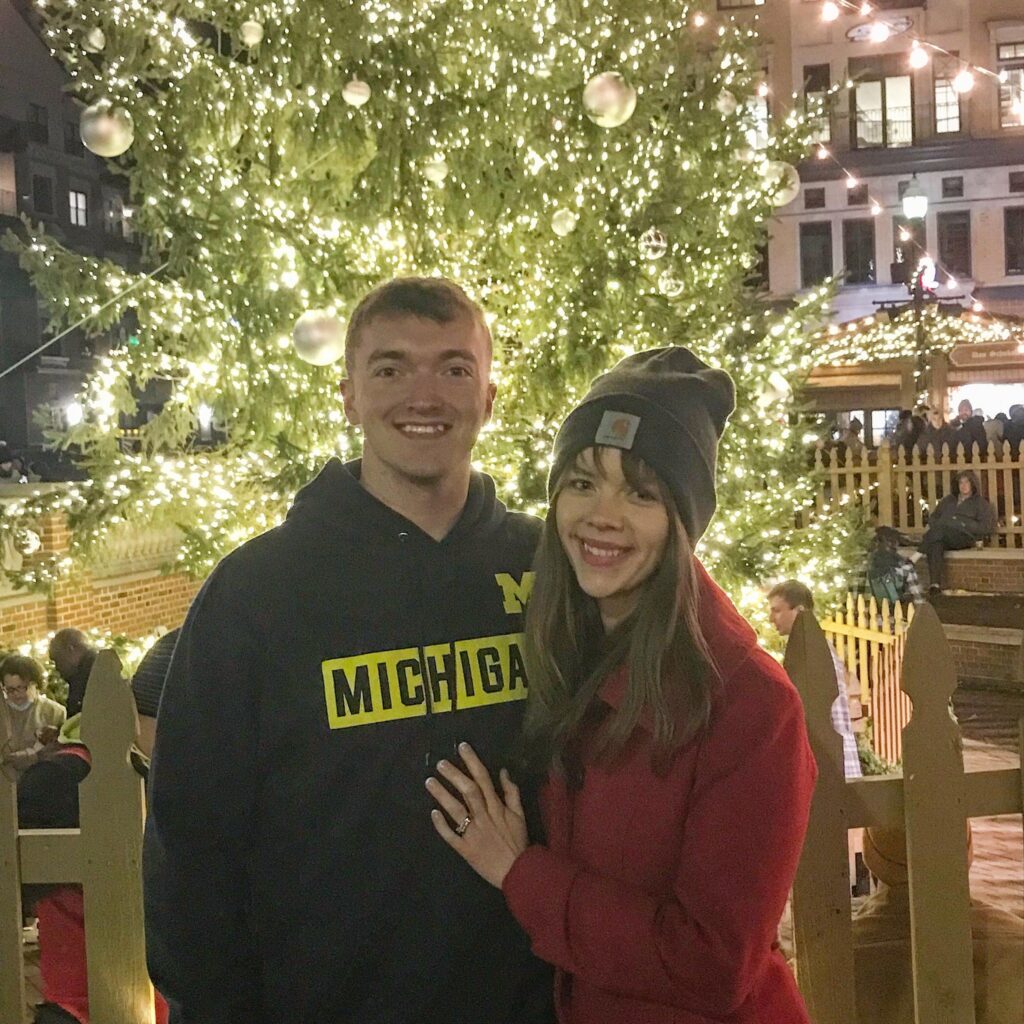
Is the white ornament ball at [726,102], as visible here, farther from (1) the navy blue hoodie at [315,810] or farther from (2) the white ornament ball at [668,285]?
(1) the navy blue hoodie at [315,810]

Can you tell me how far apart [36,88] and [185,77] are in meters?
45.6

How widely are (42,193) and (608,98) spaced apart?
153 feet

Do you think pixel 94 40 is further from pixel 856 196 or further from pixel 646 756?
pixel 856 196

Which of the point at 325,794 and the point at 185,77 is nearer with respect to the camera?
the point at 325,794

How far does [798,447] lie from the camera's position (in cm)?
679

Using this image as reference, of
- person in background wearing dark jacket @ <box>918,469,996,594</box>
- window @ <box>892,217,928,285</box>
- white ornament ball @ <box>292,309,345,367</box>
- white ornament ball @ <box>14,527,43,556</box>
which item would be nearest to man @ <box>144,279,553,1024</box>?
white ornament ball @ <box>292,309,345,367</box>

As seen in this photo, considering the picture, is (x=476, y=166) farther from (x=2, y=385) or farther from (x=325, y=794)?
(x=2, y=385)

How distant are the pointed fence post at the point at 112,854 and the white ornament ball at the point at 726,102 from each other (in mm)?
4924

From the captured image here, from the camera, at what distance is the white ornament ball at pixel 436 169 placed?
5082mm

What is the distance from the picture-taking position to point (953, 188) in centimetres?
2831

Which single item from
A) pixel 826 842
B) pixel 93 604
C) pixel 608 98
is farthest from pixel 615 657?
pixel 93 604

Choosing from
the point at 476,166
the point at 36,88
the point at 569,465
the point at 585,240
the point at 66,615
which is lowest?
the point at 66,615

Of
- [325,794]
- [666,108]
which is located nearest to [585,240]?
[666,108]

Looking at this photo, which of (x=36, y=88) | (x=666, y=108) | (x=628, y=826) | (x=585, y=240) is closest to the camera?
(x=628, y=826)
